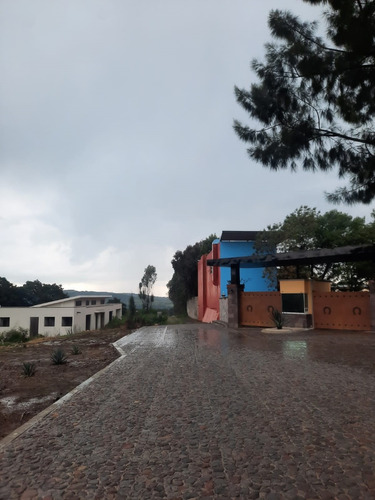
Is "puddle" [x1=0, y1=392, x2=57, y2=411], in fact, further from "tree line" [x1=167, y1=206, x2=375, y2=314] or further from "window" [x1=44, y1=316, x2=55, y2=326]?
"window" [x1=44, y1=316, x2=55, y2=326]

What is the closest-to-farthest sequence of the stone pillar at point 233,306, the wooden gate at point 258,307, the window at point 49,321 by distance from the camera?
the wooden gate at point 258,307 → the stone pillar at point 233,306 → the window at point 49,321

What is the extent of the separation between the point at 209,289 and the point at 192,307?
1059 cm

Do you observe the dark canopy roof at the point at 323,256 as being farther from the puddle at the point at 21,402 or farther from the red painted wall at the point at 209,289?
the puddle at the point at 21,402

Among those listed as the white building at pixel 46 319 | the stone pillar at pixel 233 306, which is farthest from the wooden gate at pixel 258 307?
the white building at pixel 46 319

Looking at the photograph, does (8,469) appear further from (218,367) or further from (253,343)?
(253,343)

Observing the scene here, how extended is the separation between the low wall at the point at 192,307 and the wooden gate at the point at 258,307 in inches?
715

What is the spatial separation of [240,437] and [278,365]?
4.19 meters

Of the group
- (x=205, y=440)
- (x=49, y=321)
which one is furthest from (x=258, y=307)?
(x=49, y=321)

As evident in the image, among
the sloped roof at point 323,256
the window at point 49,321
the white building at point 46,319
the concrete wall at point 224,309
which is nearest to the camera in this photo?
the sloped roof at point 323,256

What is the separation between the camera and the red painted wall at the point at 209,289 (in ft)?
85.6

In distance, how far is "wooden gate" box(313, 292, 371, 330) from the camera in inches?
595

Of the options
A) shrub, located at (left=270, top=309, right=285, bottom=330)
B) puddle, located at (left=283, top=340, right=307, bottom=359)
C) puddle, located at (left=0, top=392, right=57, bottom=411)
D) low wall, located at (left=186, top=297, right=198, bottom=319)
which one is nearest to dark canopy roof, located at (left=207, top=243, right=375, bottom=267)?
shrub, located at (left=270, top=309, right=285, bottom=330)

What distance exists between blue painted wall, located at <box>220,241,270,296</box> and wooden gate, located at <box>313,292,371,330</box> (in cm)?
875

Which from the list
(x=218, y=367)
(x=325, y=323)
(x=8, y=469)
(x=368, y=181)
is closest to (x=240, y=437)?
(x=8, y=469)
